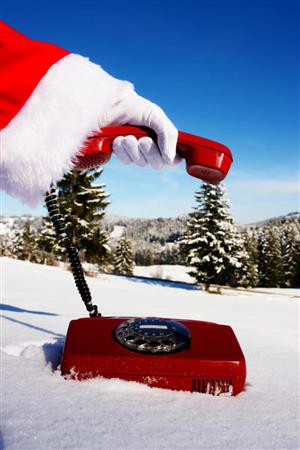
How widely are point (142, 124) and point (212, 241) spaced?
56.2 ft

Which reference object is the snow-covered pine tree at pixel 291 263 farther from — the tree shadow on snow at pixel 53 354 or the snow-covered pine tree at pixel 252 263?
the tree shadow on snow at pixel 53 354

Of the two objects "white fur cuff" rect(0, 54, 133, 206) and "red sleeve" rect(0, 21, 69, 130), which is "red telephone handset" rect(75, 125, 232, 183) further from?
"red sleeve" rect(0, 21, 69, 130)

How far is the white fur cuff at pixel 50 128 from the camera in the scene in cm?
105

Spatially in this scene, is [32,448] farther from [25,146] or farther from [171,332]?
[25,146]

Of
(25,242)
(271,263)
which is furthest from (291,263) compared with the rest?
(25,242)

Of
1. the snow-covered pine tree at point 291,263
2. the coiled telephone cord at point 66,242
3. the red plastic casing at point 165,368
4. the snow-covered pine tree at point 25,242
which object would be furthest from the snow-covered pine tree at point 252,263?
the red plastic casing at point 165,368

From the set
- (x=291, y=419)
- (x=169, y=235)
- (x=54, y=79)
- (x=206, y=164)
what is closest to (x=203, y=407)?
(x=291, y=419)

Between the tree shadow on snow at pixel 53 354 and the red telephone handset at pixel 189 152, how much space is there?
2.22ft

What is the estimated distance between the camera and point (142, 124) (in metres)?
1.29

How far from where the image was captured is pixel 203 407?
0.91 meters

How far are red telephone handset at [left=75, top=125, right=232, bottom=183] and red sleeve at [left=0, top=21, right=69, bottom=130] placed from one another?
0.24 metres

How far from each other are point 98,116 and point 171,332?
0.75 metres

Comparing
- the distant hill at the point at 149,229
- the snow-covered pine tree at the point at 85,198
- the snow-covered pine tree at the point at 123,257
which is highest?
the distant hill at the point at 149,229

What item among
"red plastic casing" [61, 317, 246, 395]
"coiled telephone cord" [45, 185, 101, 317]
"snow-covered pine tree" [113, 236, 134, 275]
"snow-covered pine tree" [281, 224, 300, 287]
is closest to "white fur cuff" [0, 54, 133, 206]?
"coiled telephone cord" [45, 185, 101, 317]
